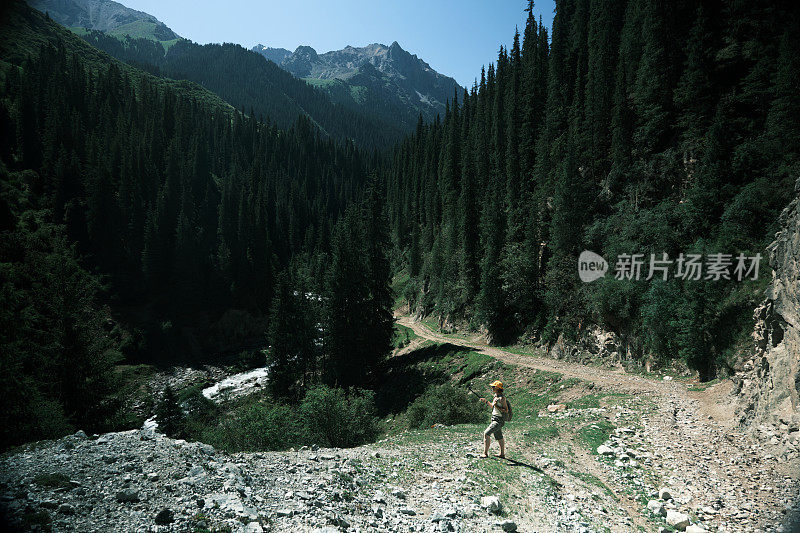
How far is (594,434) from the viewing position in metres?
14.6

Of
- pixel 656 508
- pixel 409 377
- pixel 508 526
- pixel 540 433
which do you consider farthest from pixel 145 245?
pixel 656 508

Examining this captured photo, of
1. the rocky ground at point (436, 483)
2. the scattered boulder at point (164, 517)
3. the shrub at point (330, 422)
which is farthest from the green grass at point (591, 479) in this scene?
the scattered boulder at point (164, 517)

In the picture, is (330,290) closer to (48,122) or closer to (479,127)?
(479,127)

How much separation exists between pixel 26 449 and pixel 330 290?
28.9 meters

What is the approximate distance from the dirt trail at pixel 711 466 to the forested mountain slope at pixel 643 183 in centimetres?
532

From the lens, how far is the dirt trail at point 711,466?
29.5 ft

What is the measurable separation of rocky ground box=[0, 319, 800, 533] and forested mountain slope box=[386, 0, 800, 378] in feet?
31.3

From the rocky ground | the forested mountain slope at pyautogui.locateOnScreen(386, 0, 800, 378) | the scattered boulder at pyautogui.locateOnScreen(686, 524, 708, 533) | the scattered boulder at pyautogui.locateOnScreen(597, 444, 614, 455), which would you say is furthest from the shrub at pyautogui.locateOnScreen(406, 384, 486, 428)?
the forested mountain slope at pyautogui.locateOnScreen(386, 0, 800, 378)

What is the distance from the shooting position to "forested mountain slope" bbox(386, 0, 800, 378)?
820 inches

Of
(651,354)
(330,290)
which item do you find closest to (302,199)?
(330,290)

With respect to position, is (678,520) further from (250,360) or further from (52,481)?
(250,360)

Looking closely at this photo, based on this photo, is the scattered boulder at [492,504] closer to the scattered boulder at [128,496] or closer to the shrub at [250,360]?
the scattered boulder at [128,496]

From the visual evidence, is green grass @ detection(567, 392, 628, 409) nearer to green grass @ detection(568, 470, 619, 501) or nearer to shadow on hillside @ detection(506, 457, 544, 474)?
green grass @ detection(568, 470, 619, 501)

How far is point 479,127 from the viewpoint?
79625mm
